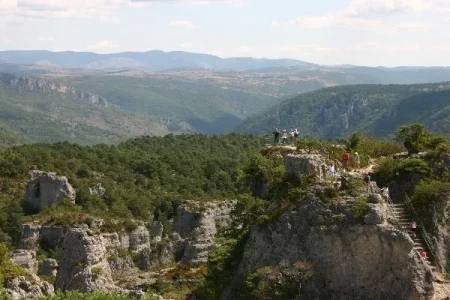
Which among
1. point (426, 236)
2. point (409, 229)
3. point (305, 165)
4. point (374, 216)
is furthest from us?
point (305, 165)

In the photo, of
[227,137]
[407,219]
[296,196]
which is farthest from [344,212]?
[227,137]

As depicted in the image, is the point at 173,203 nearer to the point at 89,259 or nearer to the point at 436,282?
the point at 89,259

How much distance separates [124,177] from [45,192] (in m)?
16.4

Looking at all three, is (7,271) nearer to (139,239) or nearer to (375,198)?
(375,198)

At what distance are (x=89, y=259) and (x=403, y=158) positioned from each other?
17.3 metres

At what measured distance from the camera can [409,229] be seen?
27.9 metres

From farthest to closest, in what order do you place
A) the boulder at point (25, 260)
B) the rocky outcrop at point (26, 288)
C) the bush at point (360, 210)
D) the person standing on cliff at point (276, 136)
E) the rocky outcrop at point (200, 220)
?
the rocky outcrop at point (200, 220) → the boulder at point (25, 260) → the person standing on cliff at point (276, 136) → the rocky outcrop at point (26, 288) → the bush at point (360, 210)

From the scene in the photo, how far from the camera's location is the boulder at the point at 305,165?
29.4m

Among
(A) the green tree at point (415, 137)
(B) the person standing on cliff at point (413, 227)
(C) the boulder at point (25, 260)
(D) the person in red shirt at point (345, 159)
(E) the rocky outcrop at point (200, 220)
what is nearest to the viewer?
(B) the person standing on cliff at point (413, 227)

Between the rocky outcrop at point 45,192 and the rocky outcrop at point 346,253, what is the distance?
49.0m

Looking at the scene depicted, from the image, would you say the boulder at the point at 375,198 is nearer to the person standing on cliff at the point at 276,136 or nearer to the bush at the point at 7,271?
the person standing on cliff at the point at 276,136

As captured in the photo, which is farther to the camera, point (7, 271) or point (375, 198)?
point (7, 271)

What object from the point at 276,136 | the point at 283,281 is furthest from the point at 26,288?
the point at 276,136

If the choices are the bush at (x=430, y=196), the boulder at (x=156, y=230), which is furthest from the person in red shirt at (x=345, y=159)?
the boulder at (x=156, y=230)
